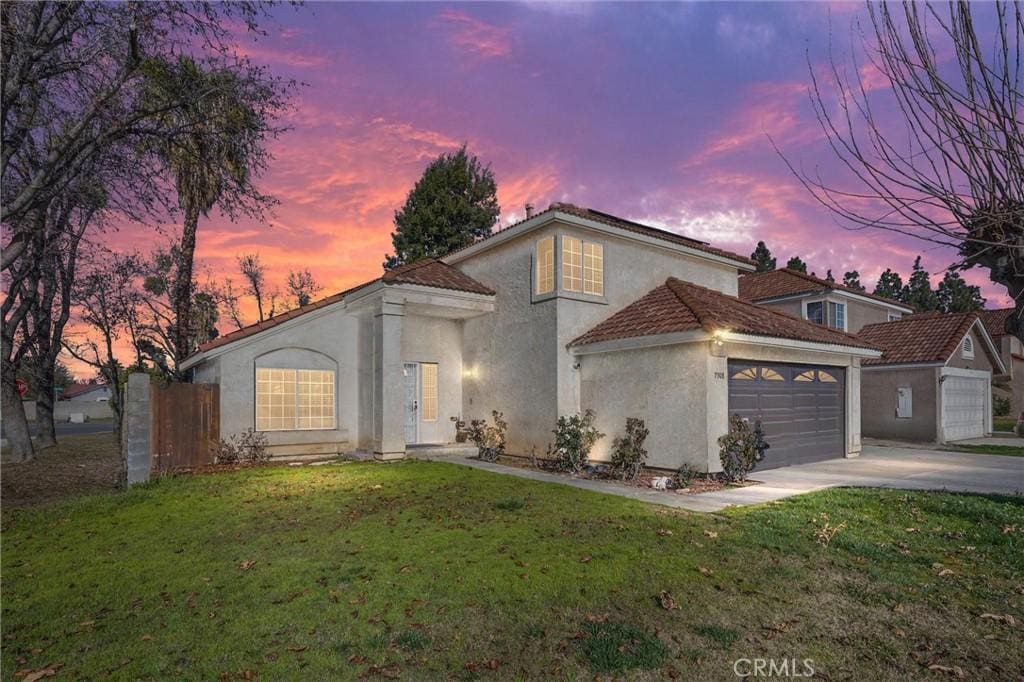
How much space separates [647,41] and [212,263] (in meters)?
25.0

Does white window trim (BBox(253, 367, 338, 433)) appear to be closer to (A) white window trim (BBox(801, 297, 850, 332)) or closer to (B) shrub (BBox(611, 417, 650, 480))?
(B) shrub (BBox(611, 417, 650, 480))

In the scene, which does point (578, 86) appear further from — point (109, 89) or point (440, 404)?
point (440, 404)

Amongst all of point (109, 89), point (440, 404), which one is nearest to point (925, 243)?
point (109, 89)

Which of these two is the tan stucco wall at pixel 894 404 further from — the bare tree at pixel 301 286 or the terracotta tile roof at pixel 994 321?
the bare tree at pixel 301 286

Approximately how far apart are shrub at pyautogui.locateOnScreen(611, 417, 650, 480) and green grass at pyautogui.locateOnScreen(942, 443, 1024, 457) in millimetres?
12891

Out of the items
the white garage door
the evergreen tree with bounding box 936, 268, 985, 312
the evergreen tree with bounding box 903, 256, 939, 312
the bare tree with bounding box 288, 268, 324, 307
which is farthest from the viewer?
the evergreen tree with bounding box 903, 256, 939, 312

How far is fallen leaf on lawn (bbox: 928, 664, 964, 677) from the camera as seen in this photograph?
3.82 metres

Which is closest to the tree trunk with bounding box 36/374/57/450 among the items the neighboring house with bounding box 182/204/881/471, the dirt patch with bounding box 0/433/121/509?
the dirt patch with bounding box 0/433/121/509

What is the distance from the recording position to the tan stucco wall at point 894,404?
66.7 feet

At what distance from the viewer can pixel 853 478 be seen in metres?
12.1

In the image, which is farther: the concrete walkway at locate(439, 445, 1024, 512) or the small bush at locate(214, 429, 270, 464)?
the small bush at locate(214, 429, 270, 464)

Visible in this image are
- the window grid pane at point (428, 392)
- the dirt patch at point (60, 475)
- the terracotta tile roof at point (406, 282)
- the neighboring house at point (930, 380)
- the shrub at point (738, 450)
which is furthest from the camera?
the neighboring house at point (930, 380)

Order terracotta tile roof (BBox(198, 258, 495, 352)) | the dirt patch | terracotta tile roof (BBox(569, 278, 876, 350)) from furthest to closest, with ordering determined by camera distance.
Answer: terracotta tile roof (BBox(198, 258, 495, 352)), terracotta tile roof (BBox(569, 278, 876, 350)), the dirt patch

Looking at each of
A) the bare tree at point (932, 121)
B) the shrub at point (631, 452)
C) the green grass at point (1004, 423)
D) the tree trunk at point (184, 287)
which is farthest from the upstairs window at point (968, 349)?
the tree trunk at point (184, 287)
